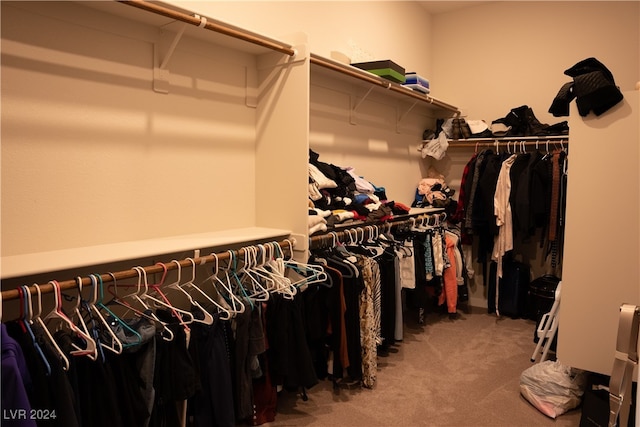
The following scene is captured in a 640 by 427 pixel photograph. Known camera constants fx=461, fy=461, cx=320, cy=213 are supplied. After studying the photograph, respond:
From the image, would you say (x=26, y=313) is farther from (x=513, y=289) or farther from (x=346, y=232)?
(x=513, y=289)

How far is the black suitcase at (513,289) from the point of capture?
167 inches

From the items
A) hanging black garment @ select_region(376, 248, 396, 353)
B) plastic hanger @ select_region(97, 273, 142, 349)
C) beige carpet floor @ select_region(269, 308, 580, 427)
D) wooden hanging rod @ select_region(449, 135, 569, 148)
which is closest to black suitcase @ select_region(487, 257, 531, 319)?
beige carpet floor @ select_region(269, 308, 580, 427)

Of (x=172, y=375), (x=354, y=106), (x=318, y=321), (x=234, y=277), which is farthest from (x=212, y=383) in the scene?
(x=354, y=106)

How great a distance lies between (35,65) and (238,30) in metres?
0.92

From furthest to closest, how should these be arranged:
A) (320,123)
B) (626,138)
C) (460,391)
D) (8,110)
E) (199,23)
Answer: (320,123)
(460,391)
(626,138)
(199,23)
(8,110)

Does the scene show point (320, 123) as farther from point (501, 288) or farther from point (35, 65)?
point (501, 288)

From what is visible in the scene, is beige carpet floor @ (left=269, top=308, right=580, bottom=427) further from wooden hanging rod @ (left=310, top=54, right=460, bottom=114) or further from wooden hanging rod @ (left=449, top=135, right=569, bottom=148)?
wooden hanging rod @ (left=310, top=54, right=460, bottom=114)

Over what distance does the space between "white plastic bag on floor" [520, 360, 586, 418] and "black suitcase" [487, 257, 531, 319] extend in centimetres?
158

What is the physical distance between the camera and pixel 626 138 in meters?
2.21

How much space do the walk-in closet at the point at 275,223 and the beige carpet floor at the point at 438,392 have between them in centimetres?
2

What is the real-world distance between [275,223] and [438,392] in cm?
144

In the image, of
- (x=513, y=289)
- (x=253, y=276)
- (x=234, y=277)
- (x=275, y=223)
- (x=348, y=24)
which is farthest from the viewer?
(x=513, y=289)

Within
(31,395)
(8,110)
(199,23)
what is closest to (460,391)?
(31,395)

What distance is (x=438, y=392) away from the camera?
2824 millimetres
